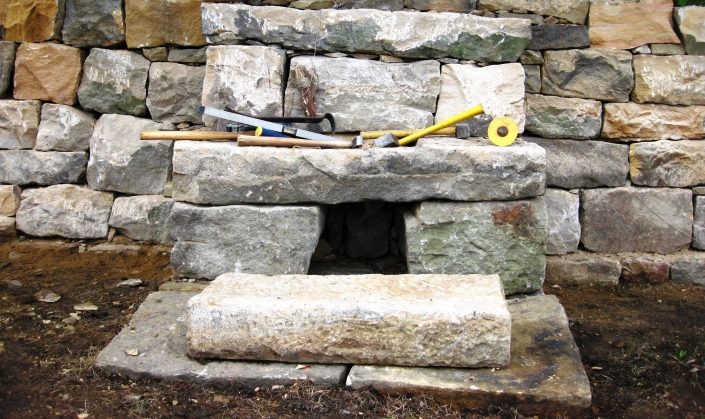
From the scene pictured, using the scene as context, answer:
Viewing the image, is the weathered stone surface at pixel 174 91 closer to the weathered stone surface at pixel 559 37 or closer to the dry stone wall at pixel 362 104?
the dry stone wall at pixel 362 104

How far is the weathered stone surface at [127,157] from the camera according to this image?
195 inches

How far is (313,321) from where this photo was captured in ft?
10.3

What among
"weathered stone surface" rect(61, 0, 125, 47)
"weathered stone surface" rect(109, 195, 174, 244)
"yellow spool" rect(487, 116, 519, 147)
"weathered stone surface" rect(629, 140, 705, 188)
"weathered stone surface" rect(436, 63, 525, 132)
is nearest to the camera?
"yellow spool" rect(487, 116, 519, 147)

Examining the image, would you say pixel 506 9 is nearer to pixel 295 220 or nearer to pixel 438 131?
pixel 438 131

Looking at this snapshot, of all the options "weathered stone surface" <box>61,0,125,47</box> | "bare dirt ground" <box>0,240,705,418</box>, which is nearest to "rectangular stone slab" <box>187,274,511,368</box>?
"bare dirt ground" <box>0,240,705,418</box>

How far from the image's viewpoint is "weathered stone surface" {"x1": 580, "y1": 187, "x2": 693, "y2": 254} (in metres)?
4.82

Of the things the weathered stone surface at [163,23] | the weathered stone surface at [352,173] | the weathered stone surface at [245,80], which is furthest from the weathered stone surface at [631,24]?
the weathered stone surface at [163,23]

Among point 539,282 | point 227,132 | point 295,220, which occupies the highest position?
point 227,132

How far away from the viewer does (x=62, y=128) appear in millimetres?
5035

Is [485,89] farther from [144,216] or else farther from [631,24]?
[144,216]

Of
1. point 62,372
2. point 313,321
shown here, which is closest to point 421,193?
point 313,321

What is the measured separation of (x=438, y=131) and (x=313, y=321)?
1.58m

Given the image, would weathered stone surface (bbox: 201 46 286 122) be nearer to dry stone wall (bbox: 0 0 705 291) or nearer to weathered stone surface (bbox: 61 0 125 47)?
dry stone wall (bbox: 0 0 705 291)

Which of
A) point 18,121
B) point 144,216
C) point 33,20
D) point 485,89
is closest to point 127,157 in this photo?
point 144,216
